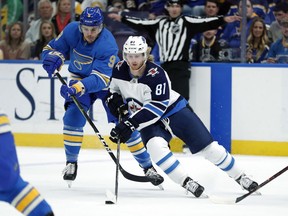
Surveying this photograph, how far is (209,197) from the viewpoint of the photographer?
17.6ft

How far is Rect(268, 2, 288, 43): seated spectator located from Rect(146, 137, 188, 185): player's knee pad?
3.02 metres

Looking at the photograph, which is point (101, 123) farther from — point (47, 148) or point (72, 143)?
point (72, 143)

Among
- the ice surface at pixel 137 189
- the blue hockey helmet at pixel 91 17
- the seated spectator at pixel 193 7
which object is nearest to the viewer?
the ice surface at pixel 137 189

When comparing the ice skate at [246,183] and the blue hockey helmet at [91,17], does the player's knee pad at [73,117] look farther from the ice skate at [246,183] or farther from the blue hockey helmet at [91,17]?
the ice skate at [246,183]

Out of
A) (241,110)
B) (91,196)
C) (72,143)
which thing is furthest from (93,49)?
(241,110)

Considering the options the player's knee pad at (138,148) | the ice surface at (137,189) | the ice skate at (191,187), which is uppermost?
the player's knee pad at (138,148)

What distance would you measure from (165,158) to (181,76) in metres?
2.91

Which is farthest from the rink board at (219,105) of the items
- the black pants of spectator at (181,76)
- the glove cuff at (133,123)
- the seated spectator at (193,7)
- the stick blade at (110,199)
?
the stick blade at (110,199)

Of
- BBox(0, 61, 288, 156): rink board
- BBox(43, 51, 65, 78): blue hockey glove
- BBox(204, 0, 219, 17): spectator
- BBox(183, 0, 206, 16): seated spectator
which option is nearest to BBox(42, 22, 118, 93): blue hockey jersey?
BBox(43, 51, 65, 78): blue hockey glove

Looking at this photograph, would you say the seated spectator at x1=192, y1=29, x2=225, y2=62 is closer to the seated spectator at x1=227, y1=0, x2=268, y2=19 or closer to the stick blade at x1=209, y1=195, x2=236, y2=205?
the seated spectator at x1=227, y1=0, x2=268, y2=19

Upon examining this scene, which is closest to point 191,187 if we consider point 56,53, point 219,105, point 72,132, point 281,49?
point 72,132

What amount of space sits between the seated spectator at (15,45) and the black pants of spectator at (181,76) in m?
1.56

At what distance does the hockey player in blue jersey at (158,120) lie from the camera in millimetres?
5352

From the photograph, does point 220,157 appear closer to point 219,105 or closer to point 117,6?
point 219,105
